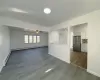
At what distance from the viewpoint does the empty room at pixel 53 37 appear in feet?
8.60

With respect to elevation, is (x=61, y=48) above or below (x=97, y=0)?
below

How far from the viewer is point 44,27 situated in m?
6.32

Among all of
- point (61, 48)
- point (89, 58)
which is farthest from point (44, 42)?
point (89, 58)

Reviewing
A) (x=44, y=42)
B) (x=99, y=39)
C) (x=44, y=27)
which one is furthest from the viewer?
(x=44, y=42)

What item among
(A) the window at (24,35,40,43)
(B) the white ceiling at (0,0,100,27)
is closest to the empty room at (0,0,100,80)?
(B) the white ceiling at (0,0,100,27)

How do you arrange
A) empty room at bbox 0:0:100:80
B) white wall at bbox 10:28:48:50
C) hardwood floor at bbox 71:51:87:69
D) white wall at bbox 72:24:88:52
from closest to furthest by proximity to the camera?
empty room at bbox 0:0:100:80 < hardwood floor at bbox 71:51:87:69 < white wall at bbox 72:24:88:52 < white wall at bbox 10:28:48:50

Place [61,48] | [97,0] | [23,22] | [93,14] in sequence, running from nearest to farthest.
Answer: [97,0], [93,14], [23,22], [61,48]

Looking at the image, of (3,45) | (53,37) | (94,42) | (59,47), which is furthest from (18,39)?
(94,42)

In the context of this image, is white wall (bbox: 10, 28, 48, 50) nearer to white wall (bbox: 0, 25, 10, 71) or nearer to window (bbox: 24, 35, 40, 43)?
window (bbox: 24, 35, 40, 43)

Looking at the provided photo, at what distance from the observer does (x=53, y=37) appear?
7113 mm

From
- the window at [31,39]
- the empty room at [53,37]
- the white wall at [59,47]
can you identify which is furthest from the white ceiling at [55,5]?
the window at [31,39]

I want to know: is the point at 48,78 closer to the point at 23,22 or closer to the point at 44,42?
the point at 23,22

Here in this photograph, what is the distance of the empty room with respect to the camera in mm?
2621

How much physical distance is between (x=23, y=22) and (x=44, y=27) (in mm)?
1954
